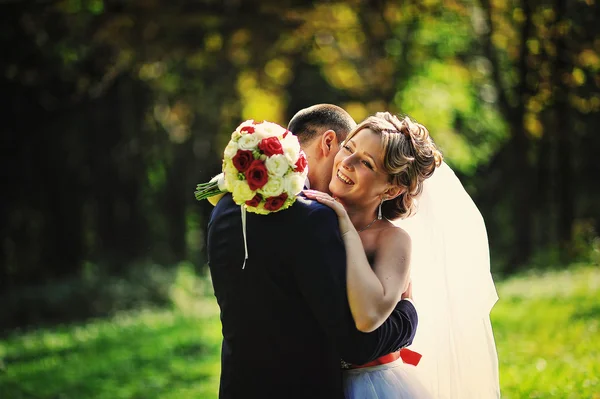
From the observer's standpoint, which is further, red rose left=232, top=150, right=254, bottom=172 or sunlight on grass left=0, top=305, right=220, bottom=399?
sunlight on grass left=0, top=305, right=220, bottom=399

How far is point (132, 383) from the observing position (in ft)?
29.7

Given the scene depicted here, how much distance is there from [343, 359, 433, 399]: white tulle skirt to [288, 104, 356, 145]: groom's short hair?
1109 mm

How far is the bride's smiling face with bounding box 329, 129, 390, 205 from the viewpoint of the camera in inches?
134

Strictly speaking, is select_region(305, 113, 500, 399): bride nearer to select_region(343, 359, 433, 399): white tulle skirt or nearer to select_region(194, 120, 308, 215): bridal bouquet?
select_region(343, 359, 433, 399): white tulle skirt

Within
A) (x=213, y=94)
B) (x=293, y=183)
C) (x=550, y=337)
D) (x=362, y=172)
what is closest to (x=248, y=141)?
(x=293, y=183)

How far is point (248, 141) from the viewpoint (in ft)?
10.4

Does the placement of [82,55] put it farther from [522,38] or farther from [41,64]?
[522,38]

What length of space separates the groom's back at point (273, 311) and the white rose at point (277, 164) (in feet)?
0.47

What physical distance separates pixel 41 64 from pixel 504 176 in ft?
54.6

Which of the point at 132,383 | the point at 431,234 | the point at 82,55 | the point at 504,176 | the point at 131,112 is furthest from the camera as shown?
the point at 504,176

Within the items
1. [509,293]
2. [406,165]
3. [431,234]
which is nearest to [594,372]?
Answer: [431,234]

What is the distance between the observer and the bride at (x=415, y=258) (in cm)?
319

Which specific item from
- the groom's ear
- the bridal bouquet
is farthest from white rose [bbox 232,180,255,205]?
the groom's ear

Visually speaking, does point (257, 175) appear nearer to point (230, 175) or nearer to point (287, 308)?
point (230, 175)
